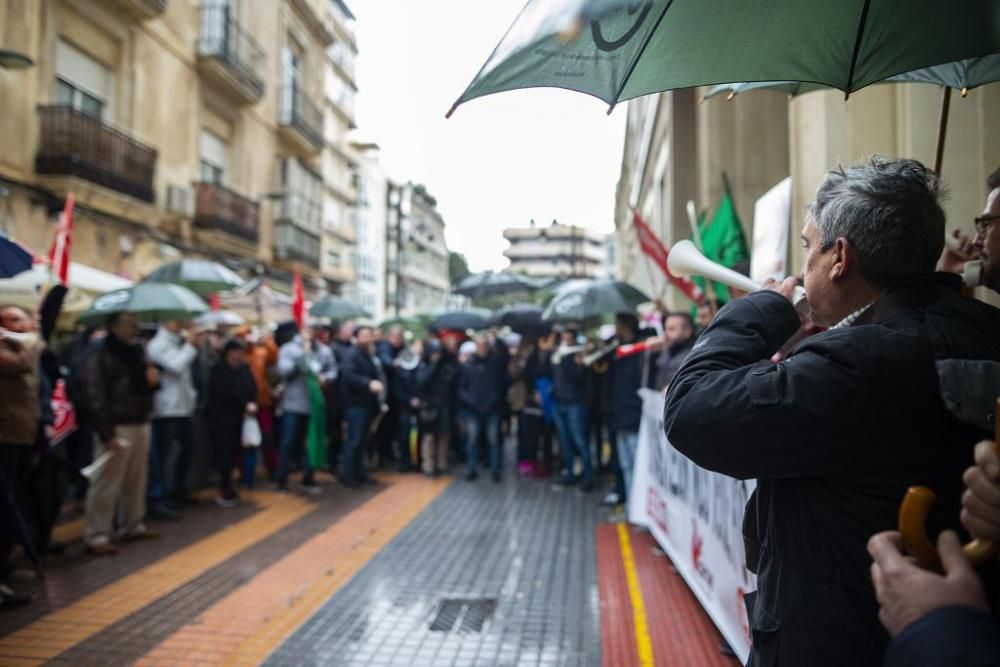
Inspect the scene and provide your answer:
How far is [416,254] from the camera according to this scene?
66.6 meters

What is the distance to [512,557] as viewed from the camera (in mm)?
6254

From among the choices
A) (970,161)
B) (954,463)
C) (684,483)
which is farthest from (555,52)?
(684,483)

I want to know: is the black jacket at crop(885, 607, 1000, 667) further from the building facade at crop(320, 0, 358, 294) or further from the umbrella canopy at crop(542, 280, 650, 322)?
the building facade at crop(320, 0, 358, 294)

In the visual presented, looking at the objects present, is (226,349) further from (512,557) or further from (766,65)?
(766,65)

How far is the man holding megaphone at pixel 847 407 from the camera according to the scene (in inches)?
57.0

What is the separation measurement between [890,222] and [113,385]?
20.8 feet

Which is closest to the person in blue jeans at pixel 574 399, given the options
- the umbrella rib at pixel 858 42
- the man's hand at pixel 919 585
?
the umbrella rib at pixel 858 42

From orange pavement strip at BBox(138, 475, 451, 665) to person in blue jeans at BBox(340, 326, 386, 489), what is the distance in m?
1.48

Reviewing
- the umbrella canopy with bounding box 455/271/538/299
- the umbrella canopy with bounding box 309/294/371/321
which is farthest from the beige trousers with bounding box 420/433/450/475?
the umbrella canopy with bounding box 455/271/538/299

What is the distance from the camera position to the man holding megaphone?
145cm

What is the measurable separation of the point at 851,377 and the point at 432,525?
21.0ft

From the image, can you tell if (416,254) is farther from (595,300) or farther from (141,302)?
(141,302)

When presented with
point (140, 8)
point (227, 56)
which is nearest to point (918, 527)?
point (140, 8)

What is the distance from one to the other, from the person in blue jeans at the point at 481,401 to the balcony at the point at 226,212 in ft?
38.0
